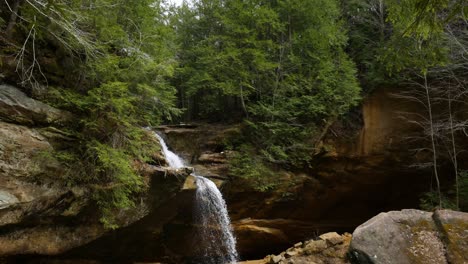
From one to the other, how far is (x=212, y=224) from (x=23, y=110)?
6.65 metres

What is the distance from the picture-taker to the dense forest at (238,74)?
6.86m

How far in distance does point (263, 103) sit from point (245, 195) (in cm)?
390

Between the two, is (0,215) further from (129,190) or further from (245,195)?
(245,195)

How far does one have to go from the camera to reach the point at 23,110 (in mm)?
6469

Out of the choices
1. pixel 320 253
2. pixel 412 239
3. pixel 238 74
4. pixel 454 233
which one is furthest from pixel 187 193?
pixel 454 233

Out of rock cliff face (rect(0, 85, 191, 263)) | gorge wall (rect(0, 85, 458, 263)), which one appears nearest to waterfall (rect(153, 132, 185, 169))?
gorge wall (rect(0, 85, 458, 263))

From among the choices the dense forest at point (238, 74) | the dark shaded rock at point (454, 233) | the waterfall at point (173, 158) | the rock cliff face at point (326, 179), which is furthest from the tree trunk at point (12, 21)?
the dark shaded rock at point (454, 233)

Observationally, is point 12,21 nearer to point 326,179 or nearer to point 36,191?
point 36,191

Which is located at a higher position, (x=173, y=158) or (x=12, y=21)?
(x=12, y=21)

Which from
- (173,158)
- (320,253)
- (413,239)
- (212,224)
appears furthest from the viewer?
(173,158)

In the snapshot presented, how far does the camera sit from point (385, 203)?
1445cm

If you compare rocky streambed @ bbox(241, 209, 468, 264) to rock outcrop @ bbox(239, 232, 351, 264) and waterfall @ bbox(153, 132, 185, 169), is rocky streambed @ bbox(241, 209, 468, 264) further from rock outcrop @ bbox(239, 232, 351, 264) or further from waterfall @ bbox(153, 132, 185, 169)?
waterfall @ bbox(153, 132, 185, 169)

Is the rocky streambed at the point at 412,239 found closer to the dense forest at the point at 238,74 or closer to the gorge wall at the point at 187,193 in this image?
the dense forest at the point at 238,74

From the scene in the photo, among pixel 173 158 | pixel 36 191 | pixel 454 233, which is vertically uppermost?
pixel 173 158
